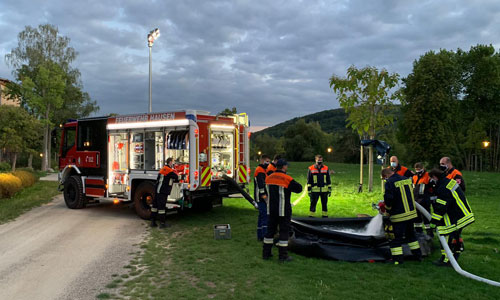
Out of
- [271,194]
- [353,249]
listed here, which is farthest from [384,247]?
[271,194]

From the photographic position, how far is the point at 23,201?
1398cm

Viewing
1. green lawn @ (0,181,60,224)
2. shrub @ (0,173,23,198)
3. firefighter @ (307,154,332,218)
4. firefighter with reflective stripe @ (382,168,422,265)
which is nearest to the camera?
firefighter with reflective stripe @ (382,168,422,265)

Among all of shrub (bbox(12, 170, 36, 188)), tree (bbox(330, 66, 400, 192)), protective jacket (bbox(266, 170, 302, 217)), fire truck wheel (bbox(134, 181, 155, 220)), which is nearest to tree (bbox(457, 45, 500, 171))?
tree (bbox(330, 66, 400, 192))


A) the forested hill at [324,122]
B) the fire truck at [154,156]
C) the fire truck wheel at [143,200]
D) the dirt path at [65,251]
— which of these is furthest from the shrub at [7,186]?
the forested hill at [324,122]

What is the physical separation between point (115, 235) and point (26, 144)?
2351cm

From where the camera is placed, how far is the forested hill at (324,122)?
407 feet

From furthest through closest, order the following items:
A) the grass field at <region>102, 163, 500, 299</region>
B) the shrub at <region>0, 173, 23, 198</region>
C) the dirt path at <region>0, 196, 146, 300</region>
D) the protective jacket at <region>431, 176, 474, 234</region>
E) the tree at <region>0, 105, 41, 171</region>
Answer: the tree at <region>0, 105, 41, 171</region>, the shrub at <region>0, 173, 23, 198</region>, the protective jacket at <region>431, 176, 474, 234</region>, the dirt path at <region>0, 196, 146, 300</region>, the grass field at <region>102, 163, 500, 299</region>

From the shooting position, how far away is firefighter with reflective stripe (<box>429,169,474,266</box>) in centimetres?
588

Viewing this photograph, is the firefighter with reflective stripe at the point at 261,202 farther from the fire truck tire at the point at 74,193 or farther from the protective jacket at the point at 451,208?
the fire truck tire at the point at 74,193

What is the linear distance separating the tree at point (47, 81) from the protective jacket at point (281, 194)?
31244 millimetres

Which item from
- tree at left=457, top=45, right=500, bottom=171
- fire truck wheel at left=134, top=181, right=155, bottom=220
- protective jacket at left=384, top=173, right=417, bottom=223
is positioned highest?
tree at left=457, top=45, right=500, bottom=171

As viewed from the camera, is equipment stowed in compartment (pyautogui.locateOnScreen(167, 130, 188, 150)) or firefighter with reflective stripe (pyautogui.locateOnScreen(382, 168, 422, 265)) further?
equipment stowed in compartment (pyautogui.locateOnScreen(167, 130, 188, 150))

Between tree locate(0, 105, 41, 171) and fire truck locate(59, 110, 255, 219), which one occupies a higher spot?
tree locate(0, 105, 41, 171)

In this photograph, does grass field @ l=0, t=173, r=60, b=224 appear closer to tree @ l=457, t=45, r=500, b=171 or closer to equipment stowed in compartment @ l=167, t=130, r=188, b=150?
equipment stowed in compartment @ l=167, t=130, r=188, b=150
